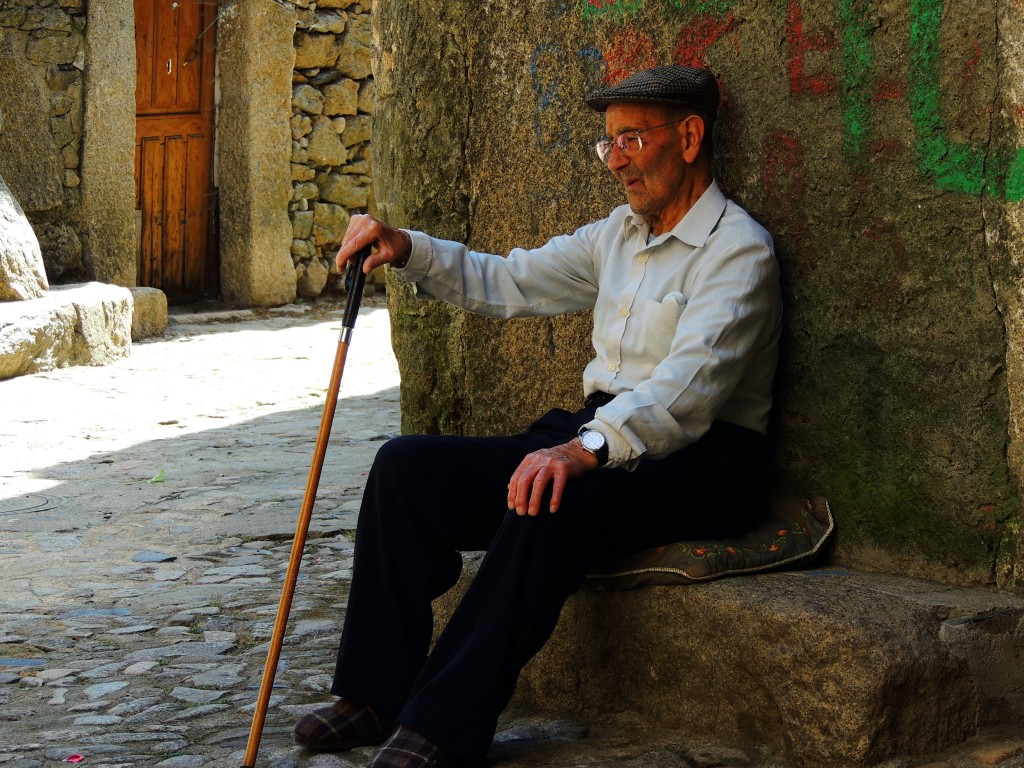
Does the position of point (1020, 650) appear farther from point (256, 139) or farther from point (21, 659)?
point (256, 139)

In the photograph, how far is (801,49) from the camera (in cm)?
297

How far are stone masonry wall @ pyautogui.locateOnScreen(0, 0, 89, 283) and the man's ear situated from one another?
7195 millimetres

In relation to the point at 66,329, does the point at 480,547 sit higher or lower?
higher

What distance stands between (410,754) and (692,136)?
1.49 m

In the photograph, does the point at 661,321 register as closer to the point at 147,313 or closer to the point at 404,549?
the point at 404,549

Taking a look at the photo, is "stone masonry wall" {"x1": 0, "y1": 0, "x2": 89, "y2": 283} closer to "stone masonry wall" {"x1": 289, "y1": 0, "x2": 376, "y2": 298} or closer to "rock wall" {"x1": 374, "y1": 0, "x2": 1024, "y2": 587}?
"stone masonry wall" {"x1": 289, "y1": 0, "x2": 376, "y2": 298}

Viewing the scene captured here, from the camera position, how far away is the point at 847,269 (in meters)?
2.93

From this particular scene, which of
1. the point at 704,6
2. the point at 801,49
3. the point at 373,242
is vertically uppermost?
the point at 704,6

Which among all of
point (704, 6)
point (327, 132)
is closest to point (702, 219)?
point (704, 6)

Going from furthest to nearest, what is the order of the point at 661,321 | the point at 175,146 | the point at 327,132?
the point at 327,132 < the point at 175,146 < the point at 661,321

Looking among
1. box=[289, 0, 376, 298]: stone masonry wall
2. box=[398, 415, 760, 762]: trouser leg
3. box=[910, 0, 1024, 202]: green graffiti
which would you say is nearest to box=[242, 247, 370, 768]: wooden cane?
box=[398, 415, 760, 762]: trouser leg

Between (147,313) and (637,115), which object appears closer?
(637,115)

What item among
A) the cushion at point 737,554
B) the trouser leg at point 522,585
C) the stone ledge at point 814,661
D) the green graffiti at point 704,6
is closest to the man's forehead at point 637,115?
the green graffiti at point 704,6

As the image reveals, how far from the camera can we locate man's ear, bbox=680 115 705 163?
300cm
